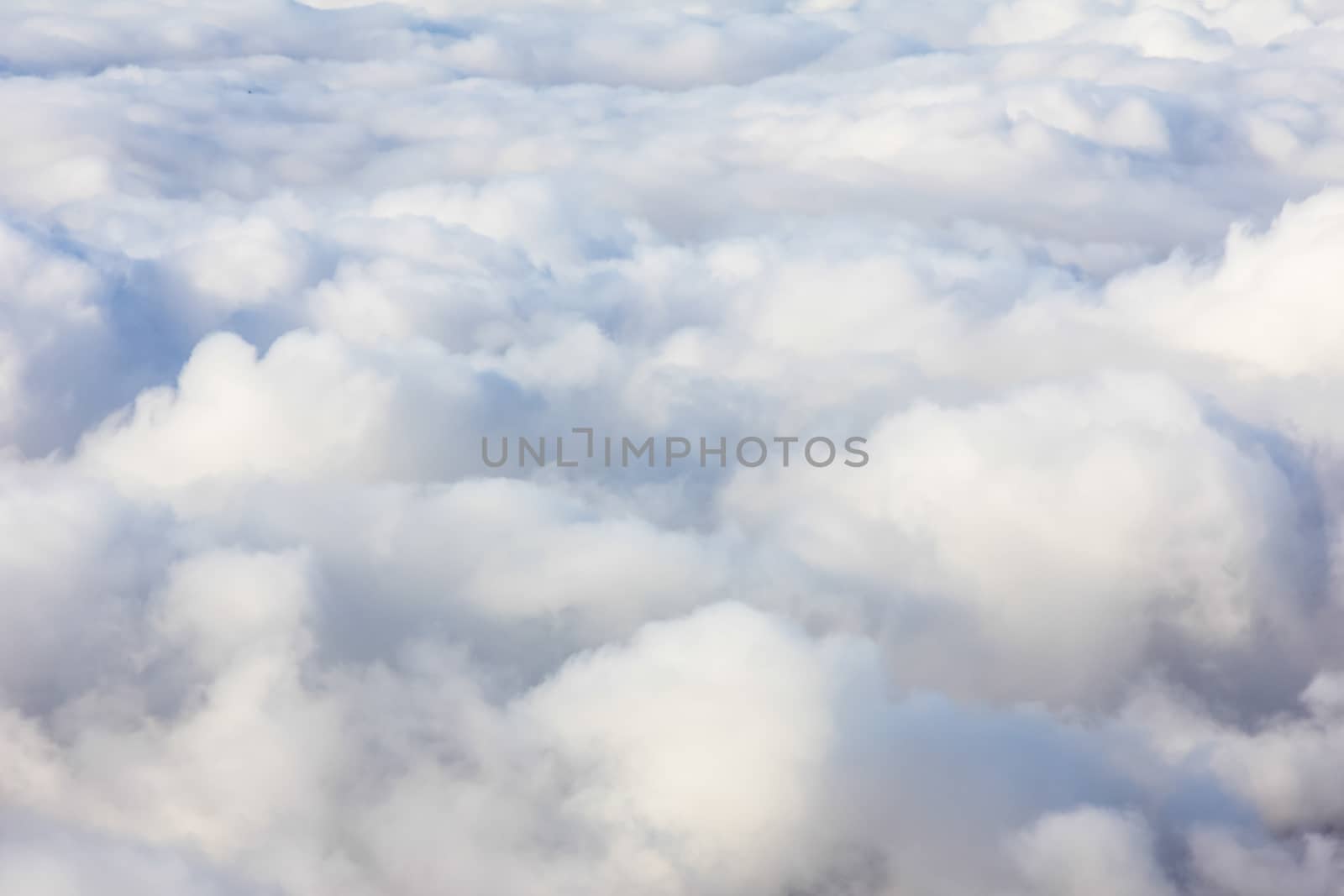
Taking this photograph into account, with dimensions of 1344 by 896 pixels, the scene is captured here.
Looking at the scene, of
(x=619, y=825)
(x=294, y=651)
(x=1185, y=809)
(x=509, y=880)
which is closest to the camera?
(x=509, y=880)

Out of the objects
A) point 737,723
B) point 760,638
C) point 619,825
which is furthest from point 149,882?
point 760,638

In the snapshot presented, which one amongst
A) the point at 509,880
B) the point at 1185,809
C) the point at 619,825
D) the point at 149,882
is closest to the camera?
the point at 149,882

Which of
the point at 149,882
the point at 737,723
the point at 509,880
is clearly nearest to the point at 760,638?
the point at 737,723

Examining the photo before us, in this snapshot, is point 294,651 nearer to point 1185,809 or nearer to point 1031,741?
point 1031,741

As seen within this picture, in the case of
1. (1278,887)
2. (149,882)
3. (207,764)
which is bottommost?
(1278,887)

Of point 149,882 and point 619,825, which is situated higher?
point 149,882

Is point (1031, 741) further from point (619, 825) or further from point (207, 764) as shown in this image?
point (207, 764)

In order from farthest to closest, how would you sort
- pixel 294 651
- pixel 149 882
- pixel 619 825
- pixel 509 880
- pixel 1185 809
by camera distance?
pixel 294 651 < pixel 1185 809 < pixel 619 825 < pixel 509 880 < pixel 149 882

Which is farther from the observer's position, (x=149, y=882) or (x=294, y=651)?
(x=294, y=651)

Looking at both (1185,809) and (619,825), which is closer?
(619,825)
